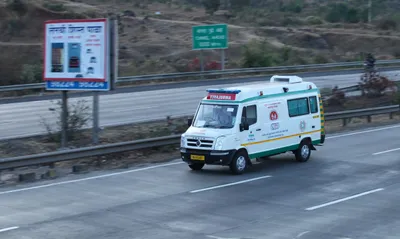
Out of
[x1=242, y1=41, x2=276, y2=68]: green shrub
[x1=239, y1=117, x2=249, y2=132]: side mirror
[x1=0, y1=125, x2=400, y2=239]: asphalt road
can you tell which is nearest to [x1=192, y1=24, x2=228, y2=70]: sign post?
[x1=242, y1=41, x2=276, y2=68]: green shrub

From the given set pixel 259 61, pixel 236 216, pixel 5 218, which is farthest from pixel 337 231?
pixel 259 61

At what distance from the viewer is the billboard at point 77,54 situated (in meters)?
21.3

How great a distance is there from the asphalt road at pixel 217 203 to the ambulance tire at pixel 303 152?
202 millimetres

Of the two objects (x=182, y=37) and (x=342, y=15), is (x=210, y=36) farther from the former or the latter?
(x=342, y=15)

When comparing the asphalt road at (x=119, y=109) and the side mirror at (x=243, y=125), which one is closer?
the side mirror at (x=243, y=125)

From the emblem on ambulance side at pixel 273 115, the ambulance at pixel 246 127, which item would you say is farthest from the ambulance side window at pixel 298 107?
the emblem on ambulance side at pixel 273 115

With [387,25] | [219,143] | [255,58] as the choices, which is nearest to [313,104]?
[219,143]

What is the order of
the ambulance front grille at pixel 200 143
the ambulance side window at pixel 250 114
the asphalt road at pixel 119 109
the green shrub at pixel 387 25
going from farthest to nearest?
the green shrub at pixel 387 25 → the asphalt road at pixel 119 109 → the ambulance side window at pixel 250 114 → the ambulance front grille at pixel 200 143

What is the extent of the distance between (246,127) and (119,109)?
1345 centimetres

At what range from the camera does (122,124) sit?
2558 cm

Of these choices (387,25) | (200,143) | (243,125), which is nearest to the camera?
(200,143)

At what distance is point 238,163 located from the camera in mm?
17969

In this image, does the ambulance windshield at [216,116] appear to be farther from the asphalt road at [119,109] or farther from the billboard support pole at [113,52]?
the asphalt road at [119,109]

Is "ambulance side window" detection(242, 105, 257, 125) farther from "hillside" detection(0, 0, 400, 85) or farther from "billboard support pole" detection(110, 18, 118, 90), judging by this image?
"hillside" detection(0, 0, 400, 85)
